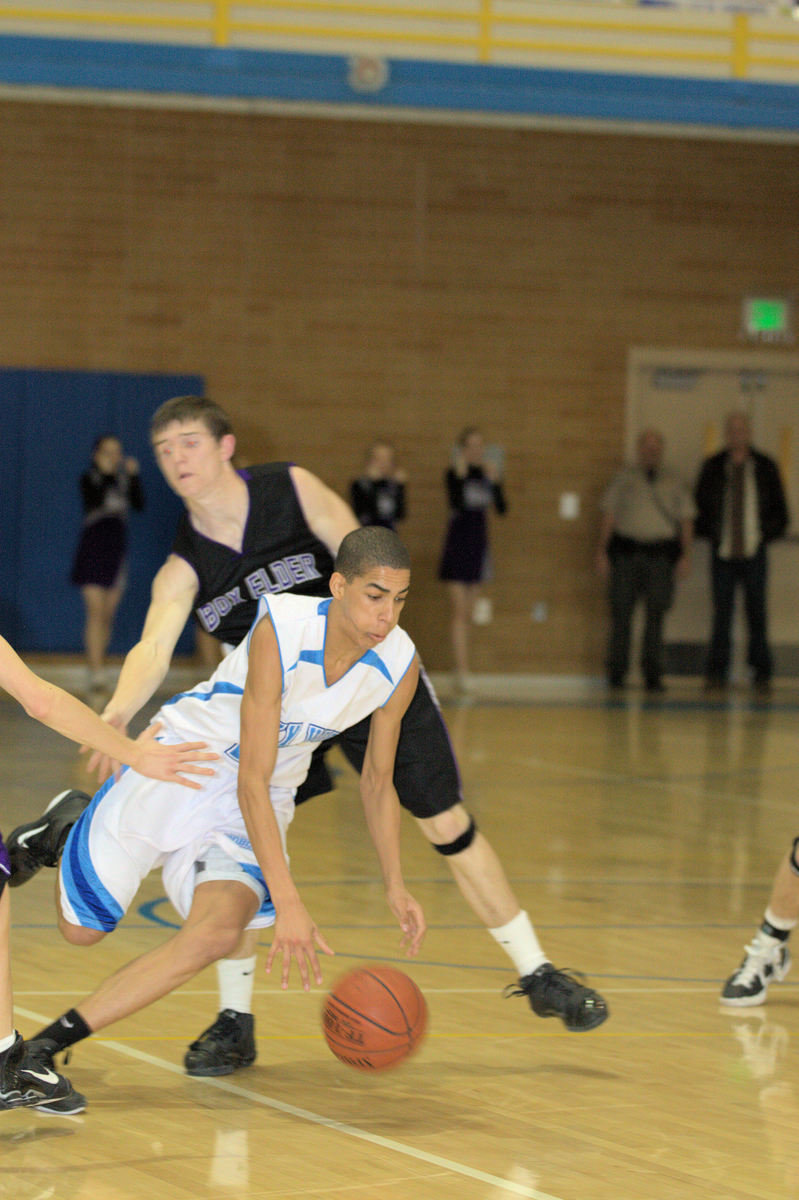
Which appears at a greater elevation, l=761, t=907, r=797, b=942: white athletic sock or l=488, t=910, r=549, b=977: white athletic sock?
l=488, t=910, r=549, b=977: white athletic sock

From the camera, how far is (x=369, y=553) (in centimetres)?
323

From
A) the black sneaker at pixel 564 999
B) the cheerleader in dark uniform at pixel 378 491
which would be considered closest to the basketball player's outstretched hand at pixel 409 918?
the black sneaker at pixel 564 999

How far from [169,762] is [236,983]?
720mm

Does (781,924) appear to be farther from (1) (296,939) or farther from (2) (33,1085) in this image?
(2) (33,1085)

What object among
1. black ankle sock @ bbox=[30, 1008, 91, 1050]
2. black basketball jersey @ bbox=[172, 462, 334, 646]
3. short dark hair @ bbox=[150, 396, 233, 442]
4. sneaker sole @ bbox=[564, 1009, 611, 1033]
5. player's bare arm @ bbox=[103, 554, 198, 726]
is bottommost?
sneaker sole @ bbox=[564, 1009, 611, 1033]

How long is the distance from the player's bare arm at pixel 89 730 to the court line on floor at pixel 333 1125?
67 centimetres

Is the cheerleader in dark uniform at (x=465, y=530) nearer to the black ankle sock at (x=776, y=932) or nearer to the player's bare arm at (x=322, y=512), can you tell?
the black ankle sock at (x=776, y=932)

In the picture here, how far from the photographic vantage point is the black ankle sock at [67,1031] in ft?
10.9

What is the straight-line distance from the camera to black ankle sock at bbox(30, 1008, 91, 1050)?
10.9ft

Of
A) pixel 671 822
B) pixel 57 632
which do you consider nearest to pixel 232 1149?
pixel 671 822

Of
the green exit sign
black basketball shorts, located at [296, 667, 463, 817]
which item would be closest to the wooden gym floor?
black basketball shorts, located at [296, 667, 463, 817]

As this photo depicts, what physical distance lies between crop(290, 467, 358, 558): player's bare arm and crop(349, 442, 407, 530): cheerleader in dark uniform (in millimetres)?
7759

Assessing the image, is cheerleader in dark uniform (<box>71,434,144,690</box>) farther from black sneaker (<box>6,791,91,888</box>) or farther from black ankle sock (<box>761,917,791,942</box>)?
black ankle sock (<box>761,917,791,942</box>)

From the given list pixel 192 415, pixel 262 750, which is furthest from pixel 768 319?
pixel 262 750
